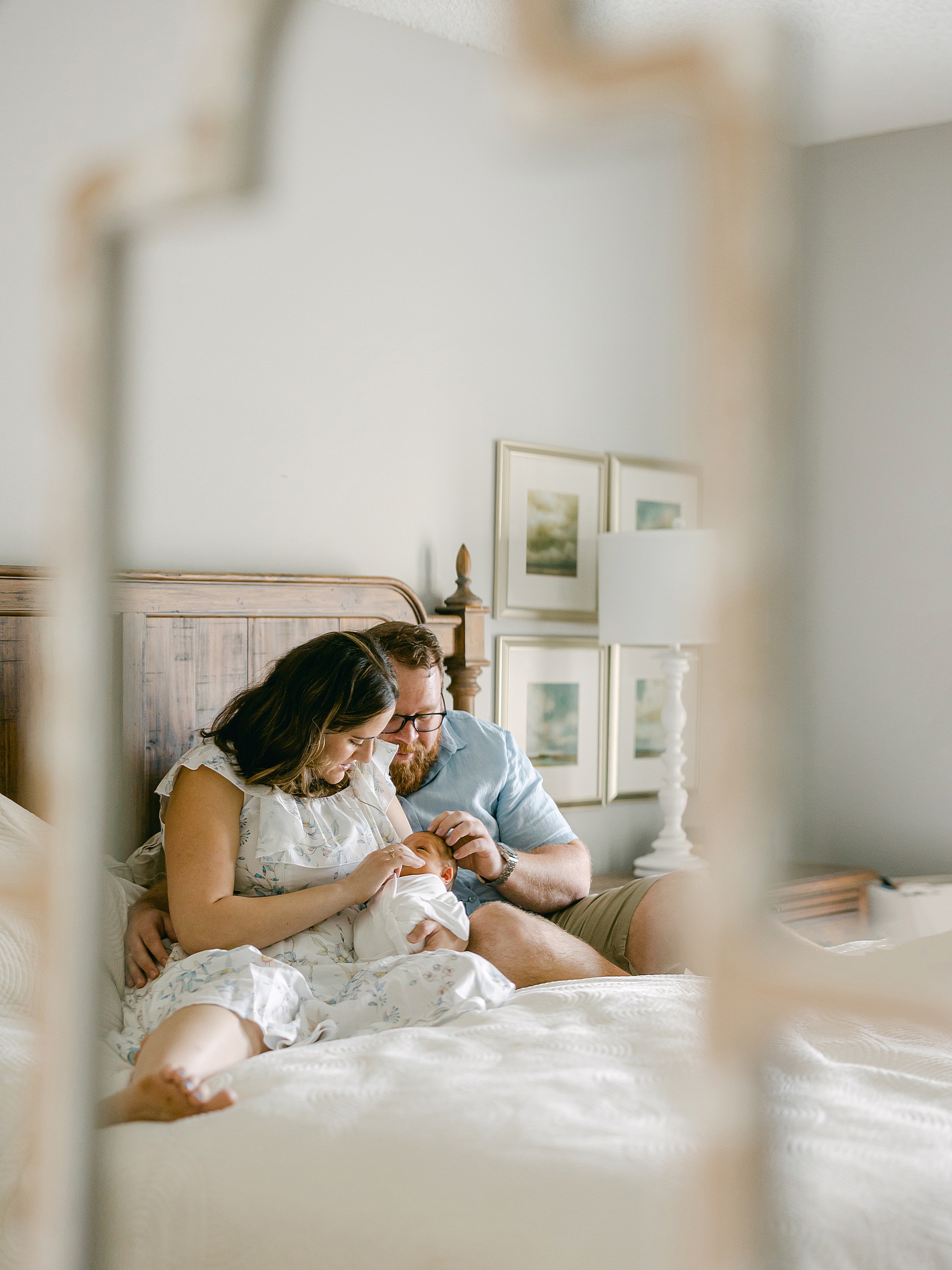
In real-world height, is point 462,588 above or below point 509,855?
above

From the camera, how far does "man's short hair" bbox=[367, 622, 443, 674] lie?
5.98 feet

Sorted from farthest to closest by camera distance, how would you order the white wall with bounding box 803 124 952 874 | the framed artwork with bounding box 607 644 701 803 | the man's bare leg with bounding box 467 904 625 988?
the framed artwork with bounding box 607 644 701 803 < the man's bare leg with bounding box 467 904 625 988 < the white wall with bounding box 803 124 952 874

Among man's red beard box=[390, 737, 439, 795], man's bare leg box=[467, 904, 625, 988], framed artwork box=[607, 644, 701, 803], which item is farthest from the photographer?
framed artwork box=[607, 644, 701, 803]

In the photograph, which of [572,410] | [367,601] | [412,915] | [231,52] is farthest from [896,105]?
[572,410]

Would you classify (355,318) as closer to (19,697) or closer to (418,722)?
(418,722)

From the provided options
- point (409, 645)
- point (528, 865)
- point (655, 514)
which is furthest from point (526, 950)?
point (655, 514)

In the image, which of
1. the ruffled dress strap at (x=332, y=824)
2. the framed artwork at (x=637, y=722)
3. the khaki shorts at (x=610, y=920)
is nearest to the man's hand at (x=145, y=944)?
the ruffled dress strap at (x=332, y=824)

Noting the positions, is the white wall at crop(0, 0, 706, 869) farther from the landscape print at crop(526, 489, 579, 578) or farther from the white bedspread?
the white bedspread

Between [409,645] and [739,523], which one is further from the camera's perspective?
[409,645]

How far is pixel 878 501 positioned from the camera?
352mm

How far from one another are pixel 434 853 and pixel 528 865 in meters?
0.27

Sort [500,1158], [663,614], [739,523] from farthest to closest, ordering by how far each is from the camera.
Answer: [663,614], [500,1158], [739,523]

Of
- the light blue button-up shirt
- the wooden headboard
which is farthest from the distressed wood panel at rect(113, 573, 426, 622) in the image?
the light blue button-up shirt

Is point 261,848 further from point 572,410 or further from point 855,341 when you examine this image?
point 572,410
